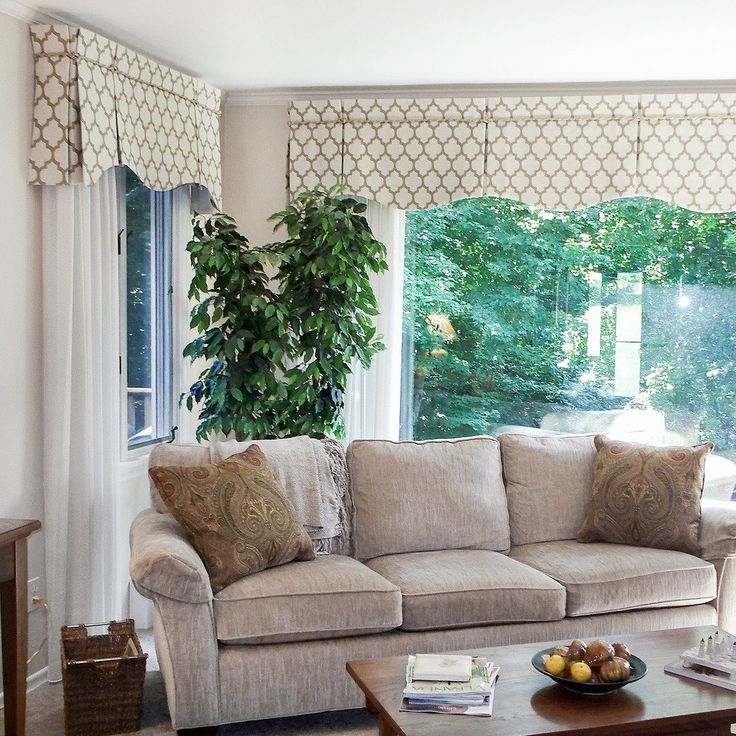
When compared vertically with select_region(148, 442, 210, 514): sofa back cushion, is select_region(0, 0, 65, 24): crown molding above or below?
above

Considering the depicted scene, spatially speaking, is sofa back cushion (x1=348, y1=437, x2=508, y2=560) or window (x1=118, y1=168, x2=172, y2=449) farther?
window (x1=118, y1=168, x2=172, y2=449)

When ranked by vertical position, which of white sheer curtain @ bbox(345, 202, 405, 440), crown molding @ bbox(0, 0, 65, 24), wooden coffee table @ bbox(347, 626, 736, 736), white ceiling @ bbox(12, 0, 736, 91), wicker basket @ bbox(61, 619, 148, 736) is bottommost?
wicker basket @ bbox(61, 619, 148, 736)

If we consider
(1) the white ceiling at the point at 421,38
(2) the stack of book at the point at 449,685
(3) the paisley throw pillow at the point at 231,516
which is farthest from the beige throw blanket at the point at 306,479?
(1) the white ceiling at the point at 421,38

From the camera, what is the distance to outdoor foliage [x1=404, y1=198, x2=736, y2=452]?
16.7 ft

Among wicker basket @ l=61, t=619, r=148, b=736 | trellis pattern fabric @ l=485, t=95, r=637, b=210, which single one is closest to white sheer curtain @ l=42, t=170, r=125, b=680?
wicker basket @ l=61, t=619, r=148, b=736

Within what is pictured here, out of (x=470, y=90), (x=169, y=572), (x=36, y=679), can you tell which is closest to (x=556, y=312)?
(x=470, y=90)

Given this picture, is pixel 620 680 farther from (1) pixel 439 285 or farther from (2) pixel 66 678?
(1) pixel 439 285

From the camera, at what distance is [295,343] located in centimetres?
461

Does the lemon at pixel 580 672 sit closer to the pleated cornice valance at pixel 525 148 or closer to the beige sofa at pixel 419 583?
the beige sofa at pixel 419 583

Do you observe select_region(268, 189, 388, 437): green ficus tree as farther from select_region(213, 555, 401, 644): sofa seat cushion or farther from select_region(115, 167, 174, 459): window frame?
select_region(213, 555, 401, 644): sofa seat cushion

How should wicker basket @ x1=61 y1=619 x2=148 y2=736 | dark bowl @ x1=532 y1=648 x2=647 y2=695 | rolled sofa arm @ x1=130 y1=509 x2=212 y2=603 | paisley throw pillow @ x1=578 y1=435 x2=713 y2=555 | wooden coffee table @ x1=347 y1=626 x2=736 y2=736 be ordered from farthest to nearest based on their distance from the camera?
paisley throw pillow @ x1=578 y1=435 x2=713 y2=555 < wicker basket @ x1=61 y1=619 x2=148 y2=736 < rolled sofa arm @ x1=130 y1=509 x2=212 y2=603 < dark bowl @ x1=532 y1=648 x2=647 y2=695 < wooden coffee table @ x1=347 y1=626 x2=736 y2=736

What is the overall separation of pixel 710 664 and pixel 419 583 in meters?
1.09

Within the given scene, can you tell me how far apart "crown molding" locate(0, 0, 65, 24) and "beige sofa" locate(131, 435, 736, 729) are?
1812mm

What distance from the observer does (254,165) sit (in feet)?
17.4
